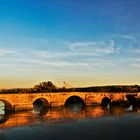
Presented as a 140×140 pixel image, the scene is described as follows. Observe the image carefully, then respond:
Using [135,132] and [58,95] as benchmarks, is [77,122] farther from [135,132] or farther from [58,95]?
[58,95]

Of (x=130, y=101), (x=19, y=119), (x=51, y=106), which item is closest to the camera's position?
(x=19, y=119)

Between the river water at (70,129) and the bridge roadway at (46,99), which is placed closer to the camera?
the river water at (70,129)

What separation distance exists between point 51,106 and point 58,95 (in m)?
3.29

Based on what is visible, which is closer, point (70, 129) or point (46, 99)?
point (70, 129)

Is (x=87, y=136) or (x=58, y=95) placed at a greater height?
(x=58, y=95)

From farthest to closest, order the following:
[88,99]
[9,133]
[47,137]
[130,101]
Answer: [130,101]
[88,99]
[9,133]
[47,137]

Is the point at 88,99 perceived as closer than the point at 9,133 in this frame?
No

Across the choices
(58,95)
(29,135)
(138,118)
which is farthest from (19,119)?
(58,95)

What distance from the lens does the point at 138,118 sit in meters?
54.4

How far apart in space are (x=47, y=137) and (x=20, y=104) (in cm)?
3086

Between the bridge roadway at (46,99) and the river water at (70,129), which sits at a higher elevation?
the bridge roadway at (46,99)

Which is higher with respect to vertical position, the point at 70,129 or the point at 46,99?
Result: the point at 46,99

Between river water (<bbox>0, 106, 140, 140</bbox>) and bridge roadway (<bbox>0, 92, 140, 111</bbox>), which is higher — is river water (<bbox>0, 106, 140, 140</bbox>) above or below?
below

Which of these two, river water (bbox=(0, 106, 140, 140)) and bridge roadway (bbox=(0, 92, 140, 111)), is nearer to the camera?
river water (bbox=(0, 106, 140, 140))
